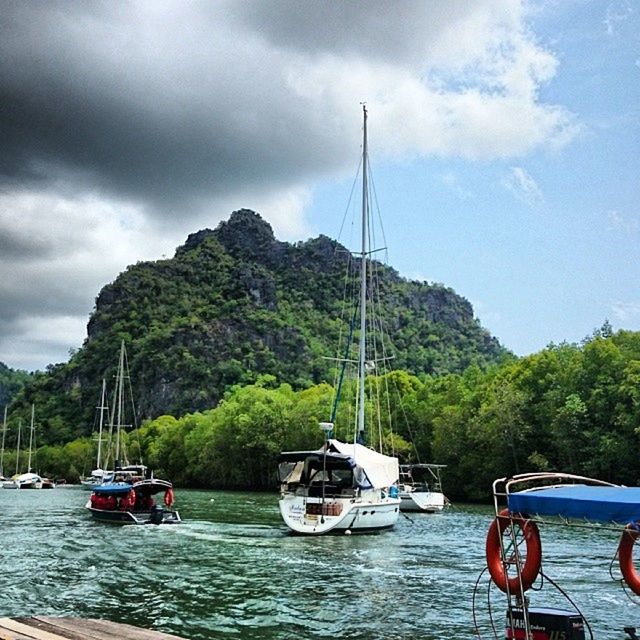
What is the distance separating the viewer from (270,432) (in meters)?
108

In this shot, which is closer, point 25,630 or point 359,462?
point 25,630

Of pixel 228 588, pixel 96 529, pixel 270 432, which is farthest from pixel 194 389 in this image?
pixel 228 588

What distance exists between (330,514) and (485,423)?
138ft

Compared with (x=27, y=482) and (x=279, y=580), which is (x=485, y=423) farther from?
(x=27, y=482)

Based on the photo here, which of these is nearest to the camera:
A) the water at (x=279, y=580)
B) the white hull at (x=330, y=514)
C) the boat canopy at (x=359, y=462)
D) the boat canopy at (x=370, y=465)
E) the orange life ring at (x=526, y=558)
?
the orange life ring at (x=526, y=558)

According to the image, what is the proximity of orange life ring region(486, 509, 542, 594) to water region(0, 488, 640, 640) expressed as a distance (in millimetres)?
5716

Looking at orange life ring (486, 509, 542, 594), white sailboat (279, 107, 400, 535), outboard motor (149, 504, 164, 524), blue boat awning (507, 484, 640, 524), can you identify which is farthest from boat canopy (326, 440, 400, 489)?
blue boat awning (507, 484, 640, 524)

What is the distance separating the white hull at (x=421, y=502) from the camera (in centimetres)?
5937

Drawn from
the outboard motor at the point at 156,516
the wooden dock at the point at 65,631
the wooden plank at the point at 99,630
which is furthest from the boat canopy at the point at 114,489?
the wooden dock at the point at 65,631

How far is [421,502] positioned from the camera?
195ft

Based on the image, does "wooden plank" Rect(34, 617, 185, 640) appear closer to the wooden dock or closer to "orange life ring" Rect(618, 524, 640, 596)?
the wooden dock

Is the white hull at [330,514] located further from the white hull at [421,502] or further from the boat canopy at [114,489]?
the white hull at [421,502]

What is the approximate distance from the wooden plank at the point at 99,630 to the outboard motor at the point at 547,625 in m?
5.78

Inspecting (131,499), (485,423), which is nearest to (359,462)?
(131,499)
